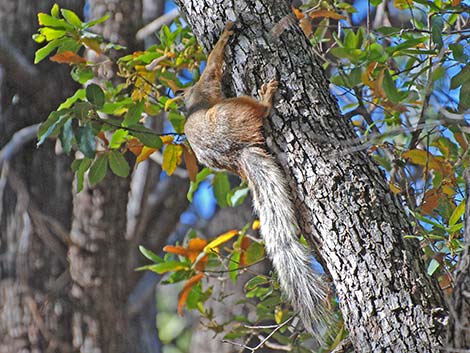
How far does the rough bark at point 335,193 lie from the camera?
1.80 metres

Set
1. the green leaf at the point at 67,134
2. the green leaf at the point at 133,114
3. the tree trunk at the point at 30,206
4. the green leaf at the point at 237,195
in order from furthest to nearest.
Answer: the tree trunk at the point at 30,206, the green leaf at the point at 237,195, the green leaf at the point at 133,114, the green leaf at the point at 67,134

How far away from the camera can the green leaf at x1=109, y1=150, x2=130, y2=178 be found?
2.77 m

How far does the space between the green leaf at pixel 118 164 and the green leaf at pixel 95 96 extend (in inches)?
→ 10.0

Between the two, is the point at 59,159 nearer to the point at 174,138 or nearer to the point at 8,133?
the point at 8,133

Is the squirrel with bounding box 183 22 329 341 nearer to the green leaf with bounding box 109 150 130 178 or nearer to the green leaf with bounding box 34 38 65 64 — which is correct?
the green leaf with bounding box 109 150 130 178

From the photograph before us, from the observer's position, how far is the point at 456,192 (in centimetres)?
238

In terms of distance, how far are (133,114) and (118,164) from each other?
0.20 m

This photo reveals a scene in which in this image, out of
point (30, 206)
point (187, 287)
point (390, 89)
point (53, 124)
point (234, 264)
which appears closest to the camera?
point (390, 89)

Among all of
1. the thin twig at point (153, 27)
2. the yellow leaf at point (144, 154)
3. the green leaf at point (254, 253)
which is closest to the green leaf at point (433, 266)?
the green leaf at point (254, 253)

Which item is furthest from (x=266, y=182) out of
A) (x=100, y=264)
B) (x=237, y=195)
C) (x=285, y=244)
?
(x=100, y=264)

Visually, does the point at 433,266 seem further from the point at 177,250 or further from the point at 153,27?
the point at 153,27

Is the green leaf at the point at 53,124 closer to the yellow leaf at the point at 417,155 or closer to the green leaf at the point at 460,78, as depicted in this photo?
the yellow leaf at the point at 417,155

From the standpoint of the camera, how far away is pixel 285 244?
2.18 meters

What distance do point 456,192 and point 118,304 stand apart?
2.38 meters
